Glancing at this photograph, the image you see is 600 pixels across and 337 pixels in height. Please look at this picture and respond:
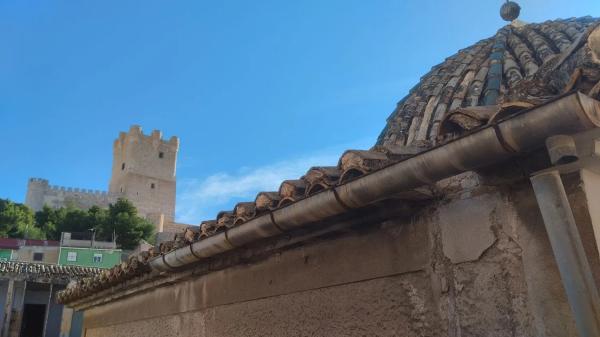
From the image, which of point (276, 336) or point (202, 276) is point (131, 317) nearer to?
point (202, 276)

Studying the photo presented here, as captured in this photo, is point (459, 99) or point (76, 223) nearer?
point (459, 99)

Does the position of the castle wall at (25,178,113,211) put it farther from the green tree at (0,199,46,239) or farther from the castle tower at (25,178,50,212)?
the green tree at (0,199,46,239)

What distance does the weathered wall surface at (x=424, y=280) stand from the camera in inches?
85.4

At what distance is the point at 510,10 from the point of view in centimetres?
666

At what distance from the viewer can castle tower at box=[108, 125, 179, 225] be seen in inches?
2525

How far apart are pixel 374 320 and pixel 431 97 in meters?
3.04

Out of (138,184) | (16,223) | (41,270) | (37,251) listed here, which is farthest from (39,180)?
(41,270)

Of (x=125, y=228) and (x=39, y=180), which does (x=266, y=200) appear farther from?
(x=39, y=180)

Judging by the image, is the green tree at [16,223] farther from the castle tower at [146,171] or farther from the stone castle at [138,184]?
the castle tower at [146,171]

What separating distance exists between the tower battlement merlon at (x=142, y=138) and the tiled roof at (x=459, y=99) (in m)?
63.4

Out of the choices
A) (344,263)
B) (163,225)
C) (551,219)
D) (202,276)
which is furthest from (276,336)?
(163,225)

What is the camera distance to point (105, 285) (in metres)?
5.68

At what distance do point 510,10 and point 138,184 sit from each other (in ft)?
205

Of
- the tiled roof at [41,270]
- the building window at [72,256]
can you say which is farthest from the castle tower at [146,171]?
the tiled roof at [41,270]
